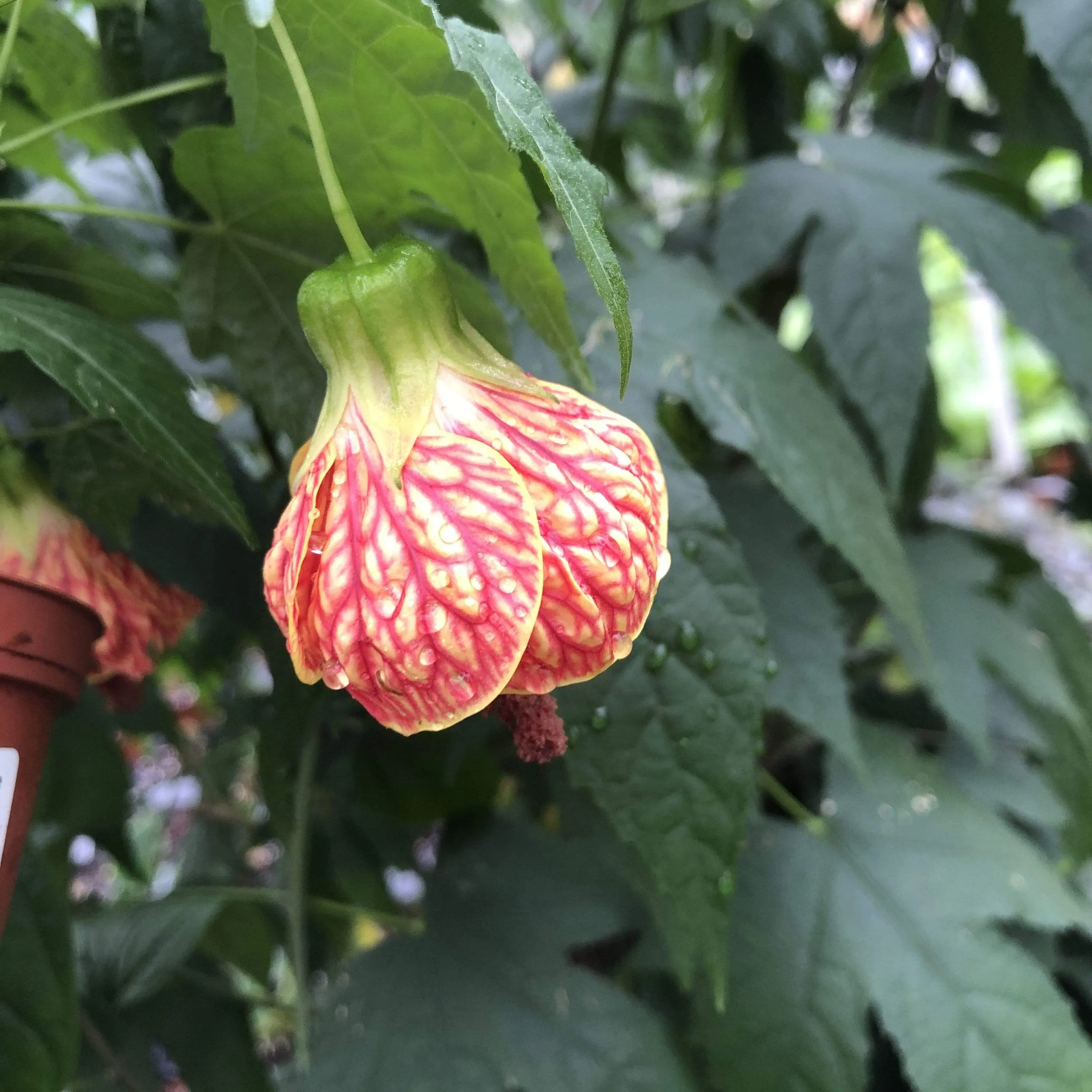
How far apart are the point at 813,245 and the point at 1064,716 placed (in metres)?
0.40

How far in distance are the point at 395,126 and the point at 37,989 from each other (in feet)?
1.22

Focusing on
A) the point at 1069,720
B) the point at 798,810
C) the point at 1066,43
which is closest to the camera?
the point at 1066,43

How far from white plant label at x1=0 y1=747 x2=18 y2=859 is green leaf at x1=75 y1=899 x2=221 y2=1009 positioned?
282 millimetres

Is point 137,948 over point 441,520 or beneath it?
beneath

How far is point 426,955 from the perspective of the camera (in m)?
0.51

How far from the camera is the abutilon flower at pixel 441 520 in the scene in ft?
0.75

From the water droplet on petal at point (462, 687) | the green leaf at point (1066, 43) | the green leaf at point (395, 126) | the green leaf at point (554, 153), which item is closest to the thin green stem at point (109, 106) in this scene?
the green leaf at point (395, 126)

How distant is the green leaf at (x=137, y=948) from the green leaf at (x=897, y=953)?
305mm

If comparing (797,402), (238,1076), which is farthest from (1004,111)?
(238,1076)

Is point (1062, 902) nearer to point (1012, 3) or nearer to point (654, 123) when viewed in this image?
A: point (1012, 3)

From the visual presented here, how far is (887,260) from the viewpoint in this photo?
0.52 m

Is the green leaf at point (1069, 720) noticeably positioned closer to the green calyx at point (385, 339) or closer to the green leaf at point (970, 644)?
the green leaf at point (970, 644)

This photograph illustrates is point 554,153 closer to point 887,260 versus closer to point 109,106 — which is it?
point 109,106

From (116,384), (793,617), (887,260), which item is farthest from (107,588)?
(887,260)
